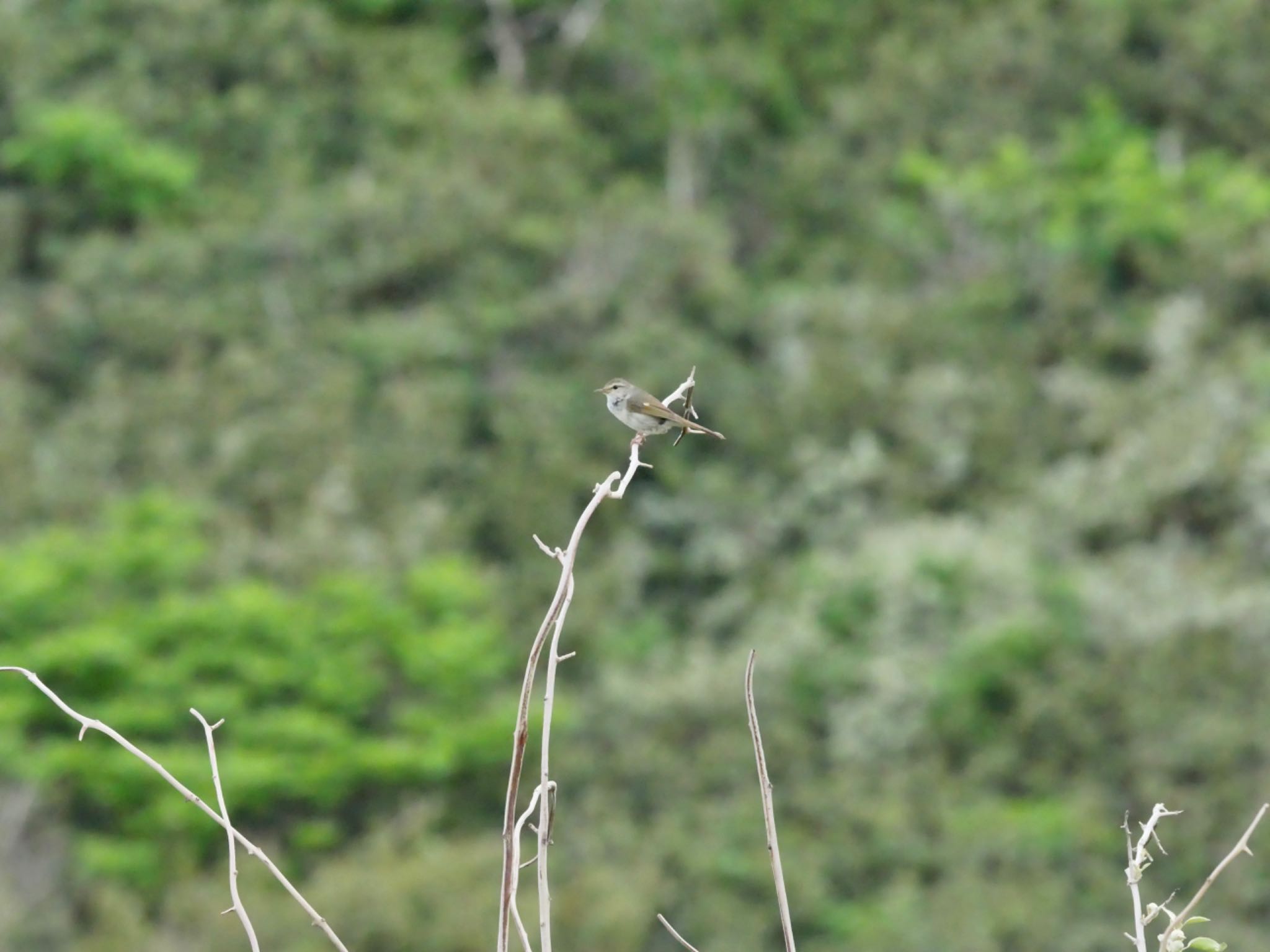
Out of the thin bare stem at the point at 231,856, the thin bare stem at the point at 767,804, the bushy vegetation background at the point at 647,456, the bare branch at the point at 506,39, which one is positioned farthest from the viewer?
the bare branch at the point at 506,39

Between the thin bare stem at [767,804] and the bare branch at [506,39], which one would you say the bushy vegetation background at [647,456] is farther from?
the thin bare stem at [767,804]

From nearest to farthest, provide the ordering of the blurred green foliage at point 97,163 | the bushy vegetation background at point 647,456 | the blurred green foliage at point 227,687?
the blurred green foliage at point 227,687 < the bushy vegetation background at point 647,456 < the blurred green foliage at point 97,163

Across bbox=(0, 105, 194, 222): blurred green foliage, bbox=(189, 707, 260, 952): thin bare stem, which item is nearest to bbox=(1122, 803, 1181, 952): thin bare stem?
bbox=(189, 707, 260, 952): thin bare stem

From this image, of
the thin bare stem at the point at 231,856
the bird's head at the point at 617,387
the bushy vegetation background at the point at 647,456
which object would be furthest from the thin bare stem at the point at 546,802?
the bushy vegetation background at the point at 647,456

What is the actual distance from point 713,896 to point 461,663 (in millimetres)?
2546

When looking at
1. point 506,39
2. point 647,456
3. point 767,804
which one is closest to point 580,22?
point 506,39

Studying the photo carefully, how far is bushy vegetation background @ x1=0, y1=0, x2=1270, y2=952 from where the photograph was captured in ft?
46.2

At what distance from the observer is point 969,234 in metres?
19.5

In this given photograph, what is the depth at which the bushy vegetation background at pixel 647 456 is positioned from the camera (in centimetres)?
1409

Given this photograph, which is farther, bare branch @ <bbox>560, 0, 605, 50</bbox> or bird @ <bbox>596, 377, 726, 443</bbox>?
bare branch @ <bbox>560, 0, 605, 50</bbox>

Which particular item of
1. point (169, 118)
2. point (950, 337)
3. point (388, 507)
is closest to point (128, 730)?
point (388, 507)

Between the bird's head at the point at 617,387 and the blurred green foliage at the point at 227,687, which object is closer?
the bird's head at the point at 617,387

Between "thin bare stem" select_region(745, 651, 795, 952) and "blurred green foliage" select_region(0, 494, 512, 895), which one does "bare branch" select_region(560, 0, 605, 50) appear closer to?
"blurred green foliage" select_region(0, 494, 512, 895)

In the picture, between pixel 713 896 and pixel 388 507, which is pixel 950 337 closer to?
pixel 388 507
